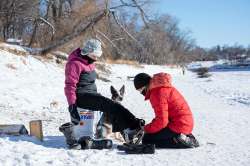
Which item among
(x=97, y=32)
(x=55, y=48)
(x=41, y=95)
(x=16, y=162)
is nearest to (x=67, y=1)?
(x=97, y=32)

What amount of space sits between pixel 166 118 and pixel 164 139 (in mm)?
348

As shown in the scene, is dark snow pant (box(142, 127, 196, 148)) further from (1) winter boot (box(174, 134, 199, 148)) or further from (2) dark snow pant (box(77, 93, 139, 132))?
(2) dark snow pant (box(77, 93, 139, 132))

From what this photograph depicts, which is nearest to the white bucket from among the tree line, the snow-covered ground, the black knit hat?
the snow-covered ground

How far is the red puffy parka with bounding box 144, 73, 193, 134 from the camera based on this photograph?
707cm

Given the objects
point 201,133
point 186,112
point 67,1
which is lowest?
point 201,133

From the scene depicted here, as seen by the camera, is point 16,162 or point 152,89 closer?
point 16,162

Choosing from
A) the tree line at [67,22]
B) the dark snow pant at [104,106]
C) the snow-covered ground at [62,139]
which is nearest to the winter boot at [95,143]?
the snow-covered ground at [62,139]

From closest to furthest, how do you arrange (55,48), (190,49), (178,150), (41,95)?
(178,150), (41,95), (55,48), (190,49)

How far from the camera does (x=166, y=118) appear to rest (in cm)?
707

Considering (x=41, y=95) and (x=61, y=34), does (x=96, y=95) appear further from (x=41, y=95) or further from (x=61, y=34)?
(x=61, y=34)

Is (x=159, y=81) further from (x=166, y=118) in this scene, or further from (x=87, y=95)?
(x=87, y=95)

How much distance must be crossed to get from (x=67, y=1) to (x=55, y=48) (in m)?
6.99

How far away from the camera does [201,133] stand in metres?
9.36

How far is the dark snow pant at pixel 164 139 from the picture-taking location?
7.20 meters
